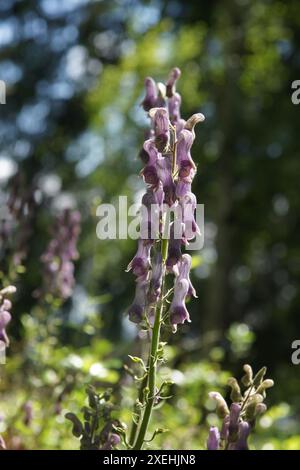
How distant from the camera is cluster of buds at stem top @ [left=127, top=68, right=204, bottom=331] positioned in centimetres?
207

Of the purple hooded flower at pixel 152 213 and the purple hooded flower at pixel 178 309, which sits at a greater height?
the purple hooded flower at pixel 152 213

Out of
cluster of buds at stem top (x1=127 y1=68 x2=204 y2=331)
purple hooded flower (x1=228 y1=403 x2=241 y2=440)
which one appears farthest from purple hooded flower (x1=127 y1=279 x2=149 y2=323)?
purple hooded flower (x1=228 y1=403 x2=241 y2=440)

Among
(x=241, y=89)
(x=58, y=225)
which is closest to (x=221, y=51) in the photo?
(x=241, y=89)

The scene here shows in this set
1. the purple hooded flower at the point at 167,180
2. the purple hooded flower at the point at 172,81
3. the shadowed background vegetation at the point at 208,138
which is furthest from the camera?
the shadowed background vegetation at the point at 208,138

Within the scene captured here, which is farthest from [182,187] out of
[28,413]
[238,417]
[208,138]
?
[208,138]

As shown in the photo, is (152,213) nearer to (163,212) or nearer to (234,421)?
(163,212)

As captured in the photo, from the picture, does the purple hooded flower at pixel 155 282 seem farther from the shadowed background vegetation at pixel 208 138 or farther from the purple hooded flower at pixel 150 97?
the shadowed background vegetation at pixel 208 138

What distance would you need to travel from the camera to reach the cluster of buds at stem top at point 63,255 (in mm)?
3660

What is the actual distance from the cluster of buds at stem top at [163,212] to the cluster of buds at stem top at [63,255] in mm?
1540

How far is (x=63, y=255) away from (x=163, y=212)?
5.43 ft

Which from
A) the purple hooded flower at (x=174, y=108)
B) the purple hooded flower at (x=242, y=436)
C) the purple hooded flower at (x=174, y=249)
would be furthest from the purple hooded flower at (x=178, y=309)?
the purple hooded flower at (x=174, y=108)

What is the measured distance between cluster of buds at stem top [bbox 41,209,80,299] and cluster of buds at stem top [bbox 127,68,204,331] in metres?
1.54

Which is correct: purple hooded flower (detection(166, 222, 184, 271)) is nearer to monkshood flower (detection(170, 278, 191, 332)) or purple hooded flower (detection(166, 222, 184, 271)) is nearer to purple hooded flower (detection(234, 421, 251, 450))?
monkshood flower (detection(170, 278, 191, 332))
